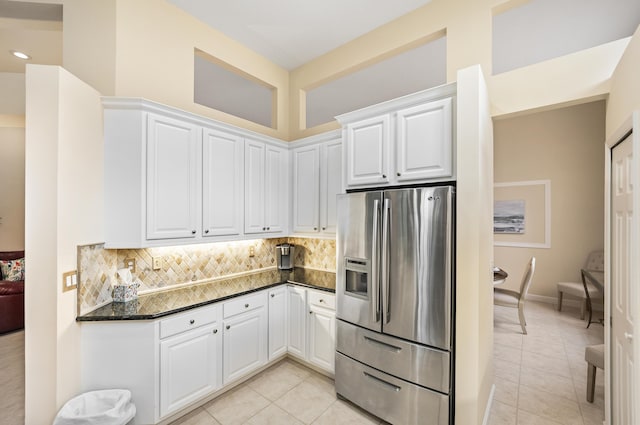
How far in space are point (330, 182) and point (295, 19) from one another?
177 cm

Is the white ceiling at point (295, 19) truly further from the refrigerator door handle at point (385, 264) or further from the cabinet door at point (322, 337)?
the cabinet door at point (322, 337)

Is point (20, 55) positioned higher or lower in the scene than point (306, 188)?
higher

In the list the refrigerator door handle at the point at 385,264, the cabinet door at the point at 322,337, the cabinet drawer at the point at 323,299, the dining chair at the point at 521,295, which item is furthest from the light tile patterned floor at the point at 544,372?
the cabinet drawer at the point at 323,299

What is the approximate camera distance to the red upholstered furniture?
3.66m

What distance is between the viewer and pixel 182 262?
281 cm

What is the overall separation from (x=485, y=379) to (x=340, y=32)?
146 inches

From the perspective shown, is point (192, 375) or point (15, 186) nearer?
point (192, 375)

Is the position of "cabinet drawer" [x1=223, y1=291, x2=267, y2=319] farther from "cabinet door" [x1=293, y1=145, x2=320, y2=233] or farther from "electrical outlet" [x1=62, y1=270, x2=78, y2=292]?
"electrical outlet" [x1=62, y1=270, x2=78, y2=292]

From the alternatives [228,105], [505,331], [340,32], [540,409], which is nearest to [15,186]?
[228,105]

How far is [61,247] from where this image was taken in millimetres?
1865

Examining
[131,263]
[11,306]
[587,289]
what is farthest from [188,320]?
[587,289]

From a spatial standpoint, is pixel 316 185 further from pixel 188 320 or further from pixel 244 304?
pixel 188 320

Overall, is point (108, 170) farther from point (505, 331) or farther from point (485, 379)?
point (505, 331)

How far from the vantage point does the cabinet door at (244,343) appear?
2.54m
